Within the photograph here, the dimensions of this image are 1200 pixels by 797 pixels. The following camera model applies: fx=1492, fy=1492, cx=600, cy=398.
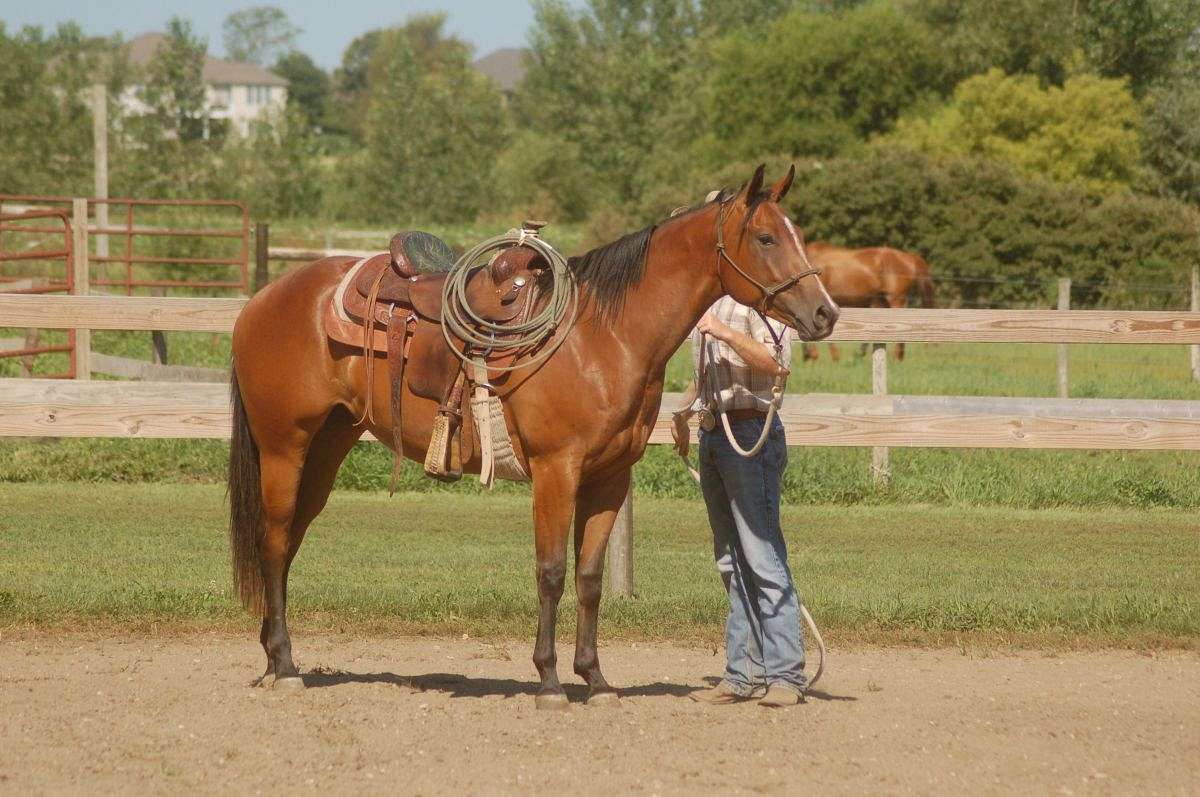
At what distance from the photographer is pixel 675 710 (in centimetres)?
563

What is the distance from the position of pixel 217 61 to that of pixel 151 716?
12266 centimetres

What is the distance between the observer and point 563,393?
17.9 ft

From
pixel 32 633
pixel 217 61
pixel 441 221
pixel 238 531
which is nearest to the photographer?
pixel 238 531

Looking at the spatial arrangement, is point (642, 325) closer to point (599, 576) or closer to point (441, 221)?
point (599, 576)

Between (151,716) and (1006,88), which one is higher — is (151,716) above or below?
below

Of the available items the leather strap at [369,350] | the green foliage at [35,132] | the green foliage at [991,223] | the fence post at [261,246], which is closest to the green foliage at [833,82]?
the green foliage at [991,223]

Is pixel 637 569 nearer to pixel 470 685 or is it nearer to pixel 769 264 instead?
pixel 470 685

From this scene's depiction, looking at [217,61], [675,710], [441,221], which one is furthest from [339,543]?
[217,61]

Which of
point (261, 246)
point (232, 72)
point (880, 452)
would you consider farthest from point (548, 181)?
point (232, 72)

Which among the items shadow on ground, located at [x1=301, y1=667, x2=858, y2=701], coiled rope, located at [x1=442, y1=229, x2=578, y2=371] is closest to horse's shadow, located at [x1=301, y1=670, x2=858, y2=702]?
shadow on ground, located at [x1=301, y1=667, x2=858, y2=701]

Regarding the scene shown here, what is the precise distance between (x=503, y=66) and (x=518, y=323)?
13346cm

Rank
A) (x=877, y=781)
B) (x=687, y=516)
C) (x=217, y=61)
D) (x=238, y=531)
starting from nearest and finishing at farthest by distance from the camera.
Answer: (x=877, y=781), (x=238, y=531), (x=687, y=516), (x=217, y=61)

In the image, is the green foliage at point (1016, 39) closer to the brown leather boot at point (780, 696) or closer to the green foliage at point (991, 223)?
the green foliage at point (991, 223)

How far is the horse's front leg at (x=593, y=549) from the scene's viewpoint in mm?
5641
